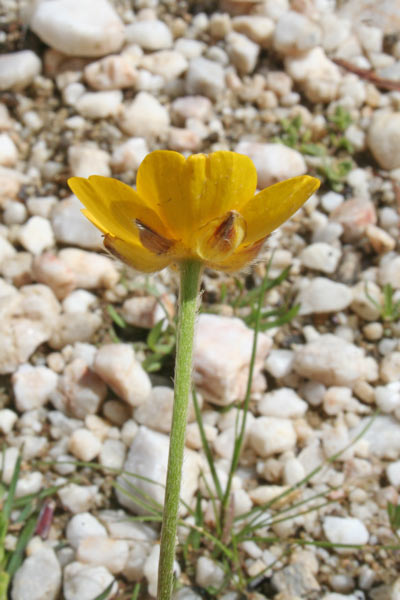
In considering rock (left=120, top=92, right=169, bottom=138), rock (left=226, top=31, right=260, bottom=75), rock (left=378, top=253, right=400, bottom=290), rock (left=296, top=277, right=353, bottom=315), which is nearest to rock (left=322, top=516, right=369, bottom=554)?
rock (left=296, top=277, right=353, bottom=315)

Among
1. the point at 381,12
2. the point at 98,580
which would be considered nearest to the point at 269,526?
the point at 98,580

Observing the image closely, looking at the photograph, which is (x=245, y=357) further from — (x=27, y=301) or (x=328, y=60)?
(x=328, y=60)

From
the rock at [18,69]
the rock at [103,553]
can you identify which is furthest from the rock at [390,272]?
the rock at [18,69]

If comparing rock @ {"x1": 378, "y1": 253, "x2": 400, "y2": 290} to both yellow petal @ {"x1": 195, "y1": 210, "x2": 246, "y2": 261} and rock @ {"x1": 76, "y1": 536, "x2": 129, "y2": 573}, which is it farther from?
yellow petal @ {"x1": 195, "y1": 210, "x2": 246, "y2": 261}

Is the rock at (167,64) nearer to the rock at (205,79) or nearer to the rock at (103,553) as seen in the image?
the rock at (205,79)

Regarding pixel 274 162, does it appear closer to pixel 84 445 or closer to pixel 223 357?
pixel 223 357

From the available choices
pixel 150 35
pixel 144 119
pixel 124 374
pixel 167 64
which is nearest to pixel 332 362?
pixel 124 374
